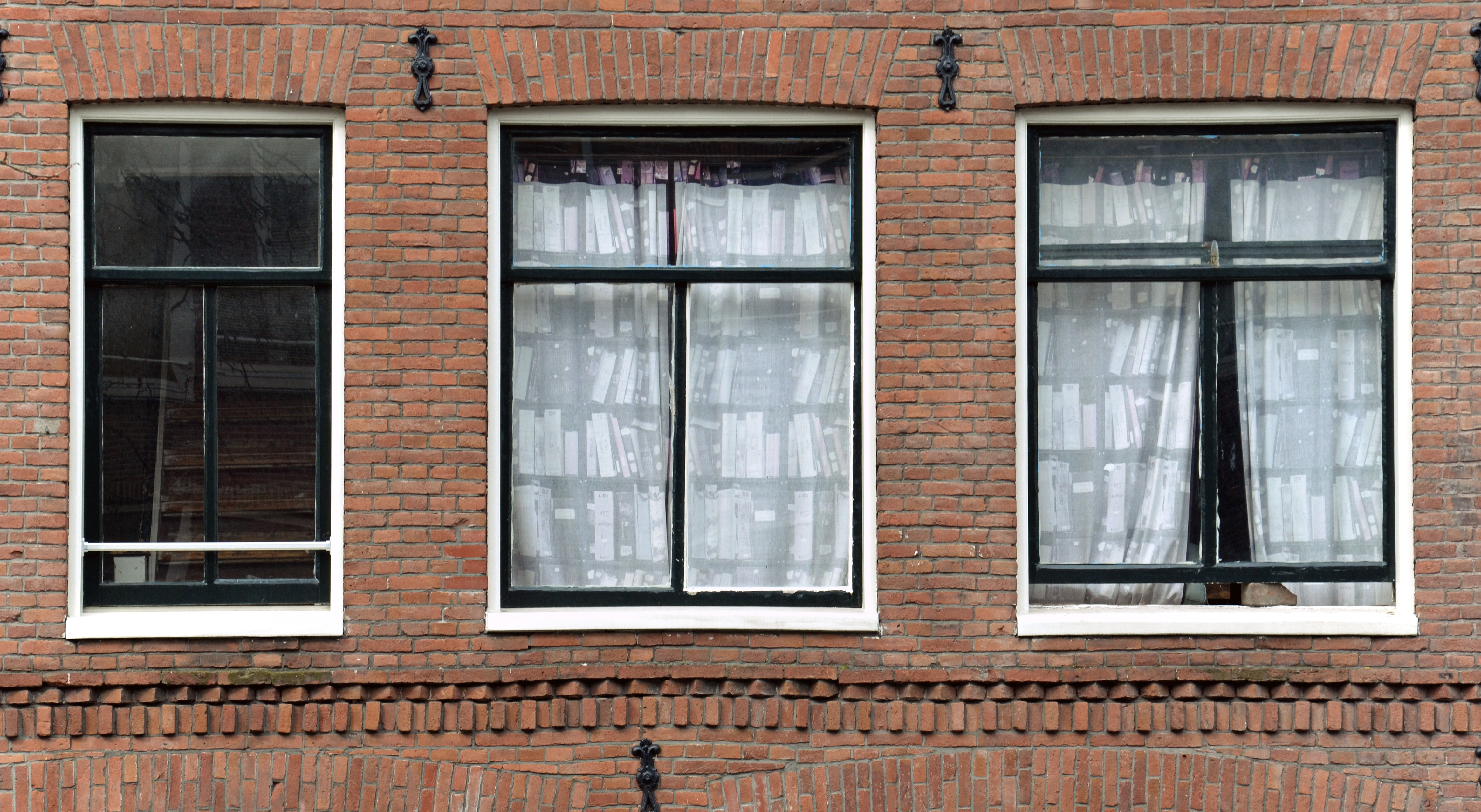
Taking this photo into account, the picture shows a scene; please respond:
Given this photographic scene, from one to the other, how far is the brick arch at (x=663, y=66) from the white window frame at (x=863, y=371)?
0.10 meters

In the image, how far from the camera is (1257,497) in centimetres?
529

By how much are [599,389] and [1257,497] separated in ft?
10.2

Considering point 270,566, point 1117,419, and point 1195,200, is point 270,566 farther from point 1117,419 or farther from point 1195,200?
point 1195,200

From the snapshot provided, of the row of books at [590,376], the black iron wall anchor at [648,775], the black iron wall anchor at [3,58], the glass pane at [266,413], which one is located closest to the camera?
the black iron wall anchor at [3,58]

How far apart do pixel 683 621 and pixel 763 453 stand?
851 millimetres

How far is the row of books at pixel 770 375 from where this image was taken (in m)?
5.28

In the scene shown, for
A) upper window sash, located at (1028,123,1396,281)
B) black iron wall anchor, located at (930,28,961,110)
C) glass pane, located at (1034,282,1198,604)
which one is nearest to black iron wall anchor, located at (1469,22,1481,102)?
upper window sash, located at (1028,123,1396,281)

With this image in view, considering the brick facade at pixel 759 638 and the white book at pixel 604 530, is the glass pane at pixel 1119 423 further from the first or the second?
the white book at pixel 604 530

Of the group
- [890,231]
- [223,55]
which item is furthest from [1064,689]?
[223,55]

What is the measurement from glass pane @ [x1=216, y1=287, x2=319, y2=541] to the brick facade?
321 mm

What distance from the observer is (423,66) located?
499 cm

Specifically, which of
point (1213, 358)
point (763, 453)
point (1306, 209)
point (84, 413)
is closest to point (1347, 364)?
point (1213, 358)

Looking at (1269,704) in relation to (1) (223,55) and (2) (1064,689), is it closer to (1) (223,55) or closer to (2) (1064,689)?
(2) (1064,689)

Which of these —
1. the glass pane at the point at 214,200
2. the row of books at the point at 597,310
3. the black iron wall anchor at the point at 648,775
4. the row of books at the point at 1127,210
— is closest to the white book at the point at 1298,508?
the row of books at the point at 1127,210
